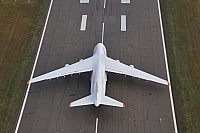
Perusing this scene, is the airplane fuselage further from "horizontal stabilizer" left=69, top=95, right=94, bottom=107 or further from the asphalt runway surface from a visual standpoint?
the asphalt runway surface

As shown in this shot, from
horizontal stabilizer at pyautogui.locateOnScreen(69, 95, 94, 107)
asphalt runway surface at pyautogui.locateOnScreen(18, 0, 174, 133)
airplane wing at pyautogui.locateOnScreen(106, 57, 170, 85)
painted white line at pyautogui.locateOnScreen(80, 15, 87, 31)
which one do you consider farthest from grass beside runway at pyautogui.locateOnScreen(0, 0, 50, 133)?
airplane wing at pyautogui.locateOnScreen(106, 57, 170, 85)

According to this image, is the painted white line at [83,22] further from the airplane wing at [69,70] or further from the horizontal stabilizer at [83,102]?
the horizontal stabilizer at [83,102]

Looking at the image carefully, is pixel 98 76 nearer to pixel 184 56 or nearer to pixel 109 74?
pixel 109 74

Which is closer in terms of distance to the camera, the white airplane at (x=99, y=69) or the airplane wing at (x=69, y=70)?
the white airplane at (x=99, y=69)

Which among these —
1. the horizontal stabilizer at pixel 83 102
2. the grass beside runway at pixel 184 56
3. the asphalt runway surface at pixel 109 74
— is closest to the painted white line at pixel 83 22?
the asphalt runway surface at pixel 109 74

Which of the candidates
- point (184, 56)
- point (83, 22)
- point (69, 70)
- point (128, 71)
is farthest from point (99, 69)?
point (83, 22)

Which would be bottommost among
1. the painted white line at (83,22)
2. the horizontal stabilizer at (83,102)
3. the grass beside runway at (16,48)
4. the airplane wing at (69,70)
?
the grass beside runway at (16,48)
